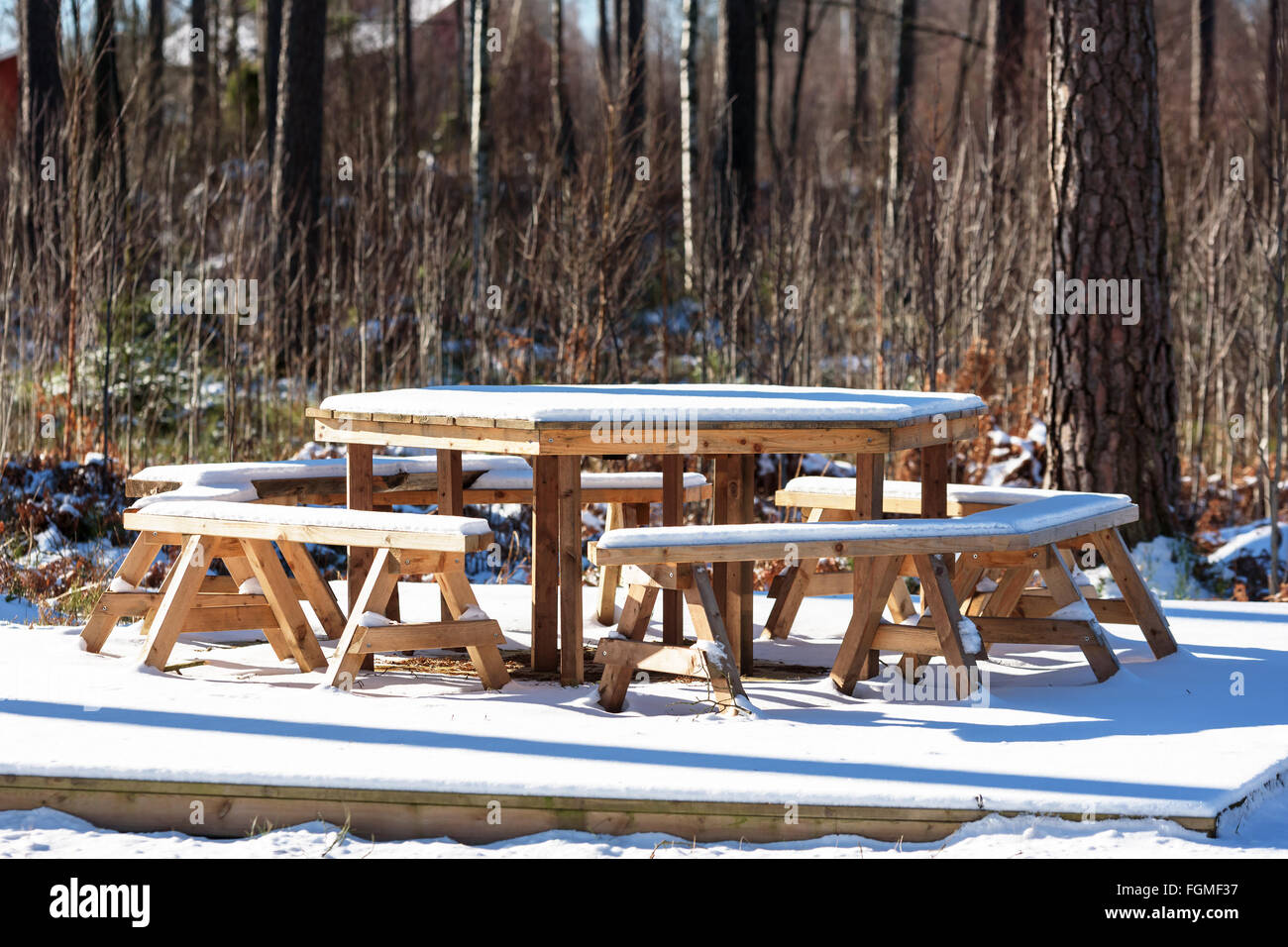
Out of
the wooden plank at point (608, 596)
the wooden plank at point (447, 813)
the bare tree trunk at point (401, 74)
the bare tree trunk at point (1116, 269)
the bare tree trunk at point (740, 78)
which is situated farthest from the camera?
the bare tree trunk at point (401, 74)

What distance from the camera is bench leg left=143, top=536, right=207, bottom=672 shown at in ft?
17.8

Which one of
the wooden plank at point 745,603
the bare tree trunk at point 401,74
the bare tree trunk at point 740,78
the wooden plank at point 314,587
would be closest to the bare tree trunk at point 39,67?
the bare tree trunk at point 740,78

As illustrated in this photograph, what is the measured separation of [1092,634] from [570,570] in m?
1.89

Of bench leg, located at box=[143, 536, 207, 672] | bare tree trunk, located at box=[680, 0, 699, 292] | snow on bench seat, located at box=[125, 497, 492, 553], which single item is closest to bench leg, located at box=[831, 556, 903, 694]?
snow on bench seat, located at box=[125, 497, 492, 553]

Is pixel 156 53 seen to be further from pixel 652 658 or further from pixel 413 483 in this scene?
pixel 652 658

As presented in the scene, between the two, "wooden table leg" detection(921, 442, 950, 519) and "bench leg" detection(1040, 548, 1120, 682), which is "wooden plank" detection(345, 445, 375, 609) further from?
"bench leg" detection(1040, 548, 1120, 682)

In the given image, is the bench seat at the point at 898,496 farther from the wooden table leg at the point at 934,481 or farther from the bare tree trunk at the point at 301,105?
the bare tree trunk at the point at 301,105

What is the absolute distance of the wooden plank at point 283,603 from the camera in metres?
5.38

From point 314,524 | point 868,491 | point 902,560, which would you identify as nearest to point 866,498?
point 868,491

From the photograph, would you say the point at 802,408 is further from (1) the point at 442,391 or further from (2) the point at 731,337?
(2) the point at 731,337

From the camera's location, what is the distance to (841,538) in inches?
192

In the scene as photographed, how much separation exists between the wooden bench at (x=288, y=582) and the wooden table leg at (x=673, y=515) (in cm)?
83

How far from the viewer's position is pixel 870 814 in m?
3.77
